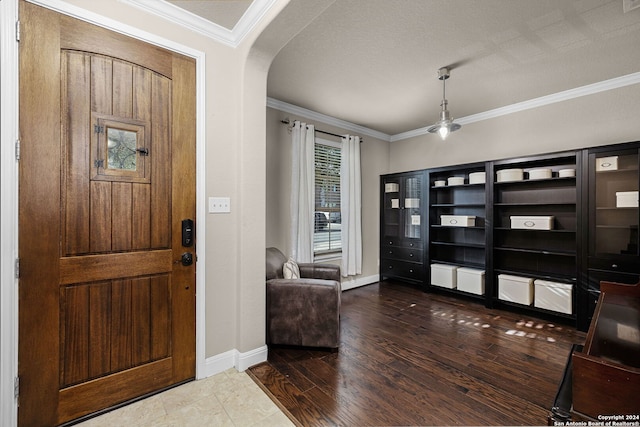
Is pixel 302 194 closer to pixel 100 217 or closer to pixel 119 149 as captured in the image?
pixel 119 149

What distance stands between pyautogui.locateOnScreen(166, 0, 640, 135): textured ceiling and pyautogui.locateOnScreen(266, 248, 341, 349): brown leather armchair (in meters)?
2.16

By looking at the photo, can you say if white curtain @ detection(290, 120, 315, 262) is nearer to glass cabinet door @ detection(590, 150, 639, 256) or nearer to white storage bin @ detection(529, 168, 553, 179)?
white storage bin @ detection(529, 168, 553, 179)

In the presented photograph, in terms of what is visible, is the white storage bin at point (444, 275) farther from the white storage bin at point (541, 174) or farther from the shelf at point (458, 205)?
the white storage bin at point (541, 174)

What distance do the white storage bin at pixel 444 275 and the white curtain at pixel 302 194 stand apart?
1.96 metres

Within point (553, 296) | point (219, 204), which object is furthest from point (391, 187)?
point (219, 204)

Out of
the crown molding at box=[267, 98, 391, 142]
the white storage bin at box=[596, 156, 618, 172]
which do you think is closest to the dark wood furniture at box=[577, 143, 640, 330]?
the white storage bin at box=[596, 156, 618, 172]

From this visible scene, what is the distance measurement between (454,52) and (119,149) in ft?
9.35

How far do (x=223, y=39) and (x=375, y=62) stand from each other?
141 cm

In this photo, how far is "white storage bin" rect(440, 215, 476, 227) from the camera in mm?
3869

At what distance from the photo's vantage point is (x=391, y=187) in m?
4.70

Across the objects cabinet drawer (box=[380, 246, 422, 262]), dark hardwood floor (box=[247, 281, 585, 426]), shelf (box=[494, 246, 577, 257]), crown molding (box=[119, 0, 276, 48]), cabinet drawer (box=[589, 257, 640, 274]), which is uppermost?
crown molding (box=[119, 0, 276, 48])

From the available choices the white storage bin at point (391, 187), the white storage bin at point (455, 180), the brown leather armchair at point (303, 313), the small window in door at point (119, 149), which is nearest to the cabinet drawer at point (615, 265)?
the white storage bin at point (455, 180)

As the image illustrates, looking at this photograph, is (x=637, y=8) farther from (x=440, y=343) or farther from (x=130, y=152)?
(x=130, y=152)

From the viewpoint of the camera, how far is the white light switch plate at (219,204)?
2.06 metres
